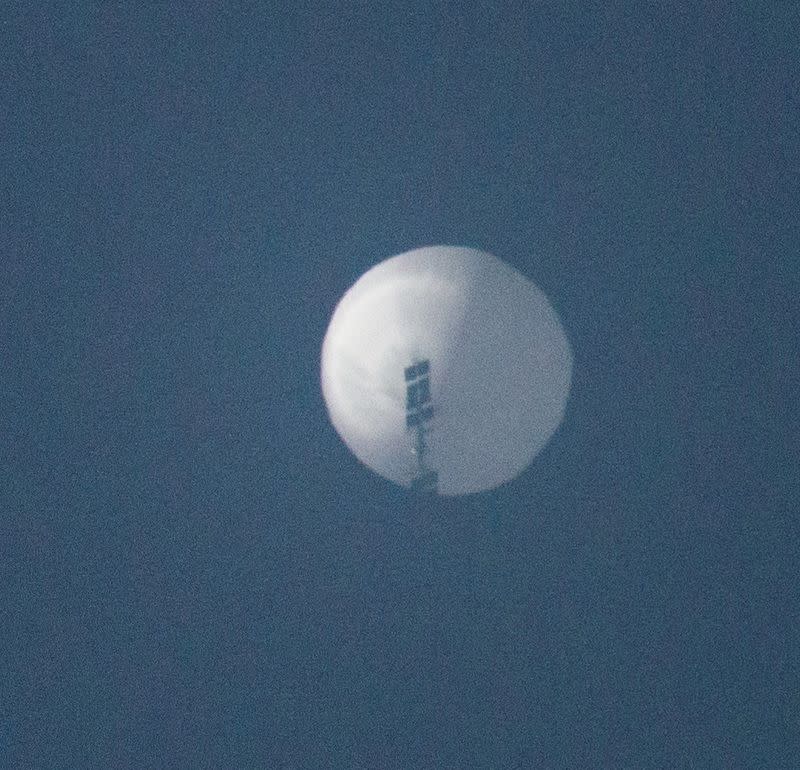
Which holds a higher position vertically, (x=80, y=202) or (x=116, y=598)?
(x=80, y=202)

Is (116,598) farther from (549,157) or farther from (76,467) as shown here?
(549,157)

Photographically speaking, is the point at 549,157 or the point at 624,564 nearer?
the point at 549,157

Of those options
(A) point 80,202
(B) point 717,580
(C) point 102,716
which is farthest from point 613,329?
(C) point 102,716

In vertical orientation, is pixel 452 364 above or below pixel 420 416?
→ above
